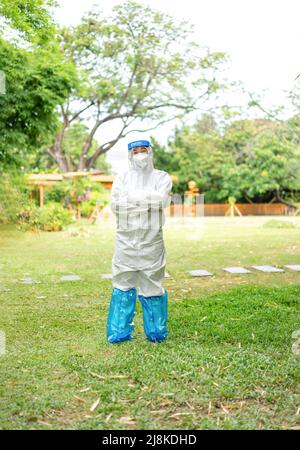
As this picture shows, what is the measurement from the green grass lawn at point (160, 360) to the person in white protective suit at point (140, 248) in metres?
0.17

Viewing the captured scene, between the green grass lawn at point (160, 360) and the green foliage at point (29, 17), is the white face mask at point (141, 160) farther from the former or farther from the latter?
the green foliage at point (29, 17)

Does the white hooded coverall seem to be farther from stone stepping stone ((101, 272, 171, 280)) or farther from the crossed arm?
stone stepping stone ((101, 272, 171, 280))

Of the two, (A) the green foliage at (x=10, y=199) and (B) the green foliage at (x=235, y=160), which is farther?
(B) the green foliage at (x=235, y=160)

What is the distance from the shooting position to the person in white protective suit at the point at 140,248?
373 centimetres

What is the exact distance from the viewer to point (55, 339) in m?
3.86

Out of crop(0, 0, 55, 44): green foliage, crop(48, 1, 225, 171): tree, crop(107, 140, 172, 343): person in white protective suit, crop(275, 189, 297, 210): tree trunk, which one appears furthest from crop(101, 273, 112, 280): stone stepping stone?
crop(275, 189, 297, 210): tree trunk

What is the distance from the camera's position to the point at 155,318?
373cm

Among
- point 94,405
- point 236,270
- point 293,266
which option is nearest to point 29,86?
point 236,270

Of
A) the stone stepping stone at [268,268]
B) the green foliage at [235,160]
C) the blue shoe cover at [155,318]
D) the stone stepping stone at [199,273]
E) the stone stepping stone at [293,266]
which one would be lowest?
the stone stepping stone at [199,273]

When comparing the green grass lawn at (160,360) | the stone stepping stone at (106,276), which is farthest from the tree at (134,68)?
the green grass lawn at (160,360)

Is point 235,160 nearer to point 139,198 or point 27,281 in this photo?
point 27,281

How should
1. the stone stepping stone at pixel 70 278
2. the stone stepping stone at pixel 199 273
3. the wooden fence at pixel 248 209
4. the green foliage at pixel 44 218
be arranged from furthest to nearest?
the wooden fence at pixel 248 209, the green foliage at pixel 44 218, the stone stepping stone at pixel 199 273, the stone stepping stone at pixel 70 278

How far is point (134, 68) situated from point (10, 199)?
9462 mm

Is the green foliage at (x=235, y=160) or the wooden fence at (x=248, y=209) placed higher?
the green foliage at (x=235, y=160)
